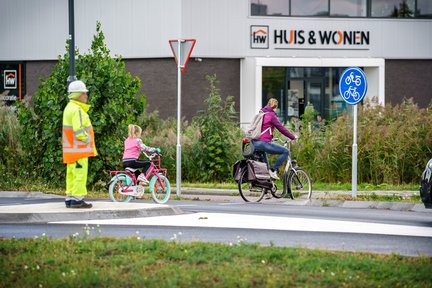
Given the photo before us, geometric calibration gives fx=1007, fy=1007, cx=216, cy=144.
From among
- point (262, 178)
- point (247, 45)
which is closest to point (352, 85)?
point (262, 178)

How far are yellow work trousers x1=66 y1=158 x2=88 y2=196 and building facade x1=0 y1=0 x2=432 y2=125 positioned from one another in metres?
20.4

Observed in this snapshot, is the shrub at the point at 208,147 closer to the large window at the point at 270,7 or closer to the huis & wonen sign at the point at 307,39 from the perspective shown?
the huis & wonen sign at the point at 307,39

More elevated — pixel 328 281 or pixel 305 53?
pixel 305 53

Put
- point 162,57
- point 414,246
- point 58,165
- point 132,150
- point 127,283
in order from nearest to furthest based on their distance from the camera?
1. point 127,283
2. point 414,246
3. point 132,150
4. point 58,165
5. point 162,57

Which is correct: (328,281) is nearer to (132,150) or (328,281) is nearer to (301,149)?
(132,150)

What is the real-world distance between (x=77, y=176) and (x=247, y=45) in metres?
21.8

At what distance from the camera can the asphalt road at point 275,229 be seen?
36.5 feet

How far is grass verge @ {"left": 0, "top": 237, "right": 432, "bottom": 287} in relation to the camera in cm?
820

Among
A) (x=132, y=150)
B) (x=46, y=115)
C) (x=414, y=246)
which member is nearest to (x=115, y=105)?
(x=46, y=115)

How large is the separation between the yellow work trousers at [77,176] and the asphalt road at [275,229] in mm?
615

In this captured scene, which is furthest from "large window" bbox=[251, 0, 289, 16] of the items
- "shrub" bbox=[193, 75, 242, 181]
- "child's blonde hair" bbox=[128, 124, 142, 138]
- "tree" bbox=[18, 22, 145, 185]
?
"child's blonde hair" bbox=[128, 124, 142, 138]

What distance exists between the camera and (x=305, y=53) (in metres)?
35.6

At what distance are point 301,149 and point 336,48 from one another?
1196 centimetres

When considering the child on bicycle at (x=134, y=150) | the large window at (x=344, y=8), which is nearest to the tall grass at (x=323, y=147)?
the child on bicycle at (x=134, y=150)
